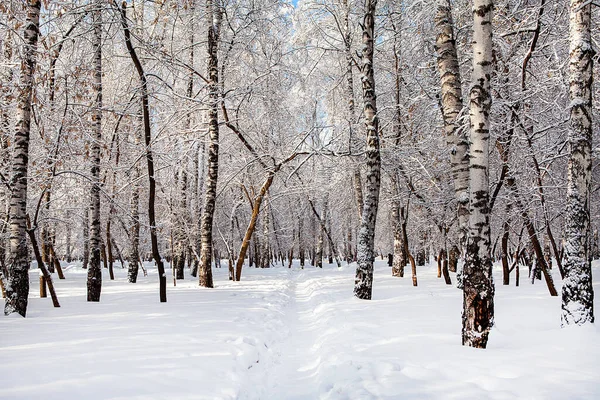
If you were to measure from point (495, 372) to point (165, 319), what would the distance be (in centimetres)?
551

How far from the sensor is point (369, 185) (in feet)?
32.9

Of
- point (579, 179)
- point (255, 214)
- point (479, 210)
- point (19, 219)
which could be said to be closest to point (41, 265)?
point (19, 219)

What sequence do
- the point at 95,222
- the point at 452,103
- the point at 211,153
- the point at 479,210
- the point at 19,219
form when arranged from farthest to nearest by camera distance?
the point at 211,153 → the point at 95,222 → the point at 452,103 → the point at 19,219 → the point at 479,210

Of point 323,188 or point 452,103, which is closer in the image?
point 452,103

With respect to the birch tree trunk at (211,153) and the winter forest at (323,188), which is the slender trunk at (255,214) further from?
the birch tree trunk at (211,153)

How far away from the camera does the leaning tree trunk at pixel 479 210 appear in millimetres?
4719

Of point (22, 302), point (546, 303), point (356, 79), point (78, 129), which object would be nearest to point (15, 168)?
point (78, 129)

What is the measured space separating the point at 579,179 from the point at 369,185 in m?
4.99

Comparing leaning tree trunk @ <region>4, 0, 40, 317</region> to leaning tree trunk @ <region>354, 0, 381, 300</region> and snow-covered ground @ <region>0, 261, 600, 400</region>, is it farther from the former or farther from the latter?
leaning tree trunk @ <region>354, 0, 381, 300</region>

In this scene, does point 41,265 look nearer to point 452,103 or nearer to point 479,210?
point 479,210

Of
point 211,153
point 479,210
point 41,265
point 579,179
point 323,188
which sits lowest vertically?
point 41,265

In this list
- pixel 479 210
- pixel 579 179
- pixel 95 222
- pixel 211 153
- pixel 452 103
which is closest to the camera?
pixel 479 210

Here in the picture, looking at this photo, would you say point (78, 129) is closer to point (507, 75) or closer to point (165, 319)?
point (165, 319)

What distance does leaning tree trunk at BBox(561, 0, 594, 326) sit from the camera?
5.38 metres
